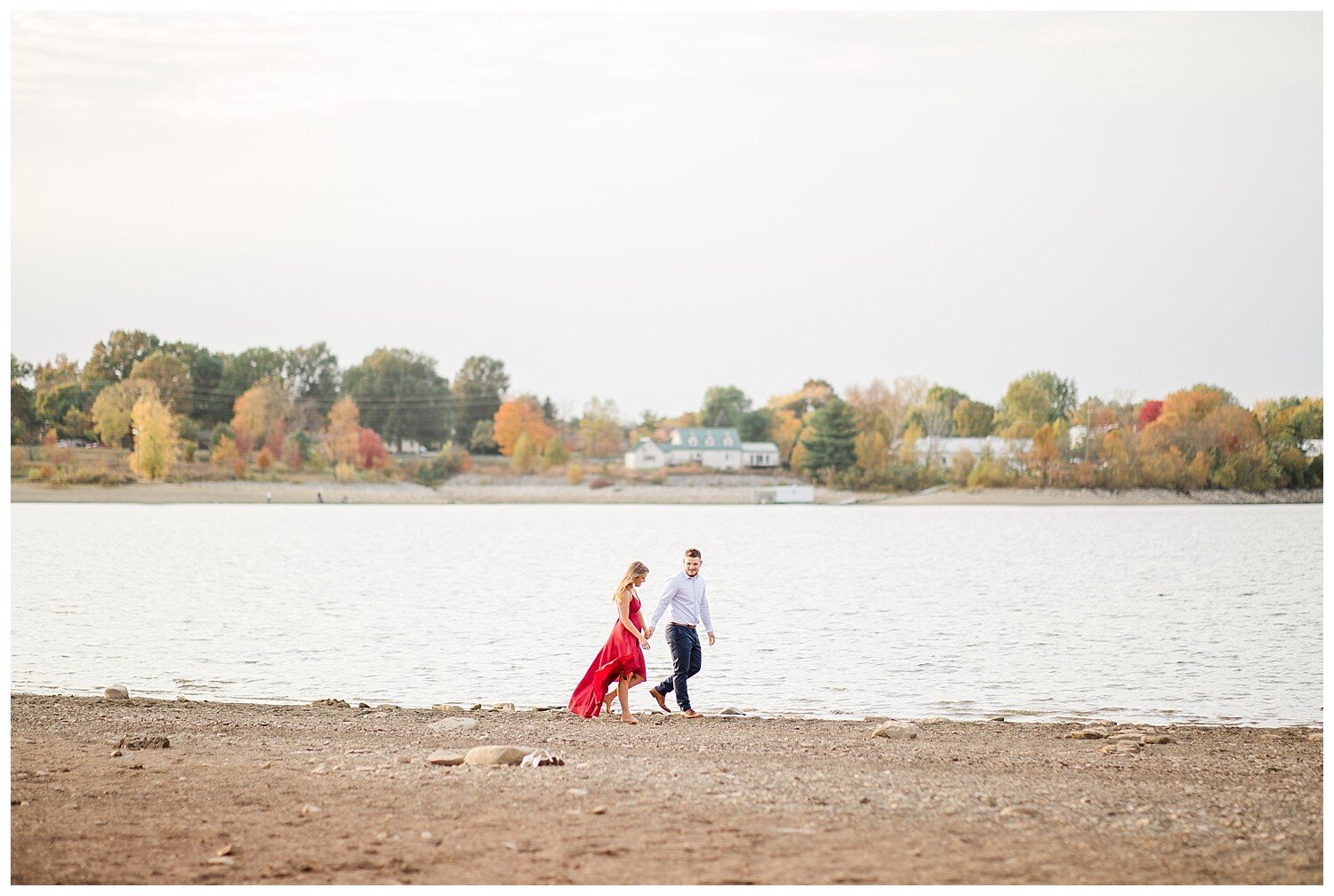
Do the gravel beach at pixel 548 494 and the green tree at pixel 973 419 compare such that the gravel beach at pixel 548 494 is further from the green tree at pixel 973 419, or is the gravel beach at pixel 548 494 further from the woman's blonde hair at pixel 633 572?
the woman's blonde hair at pixel 633 572

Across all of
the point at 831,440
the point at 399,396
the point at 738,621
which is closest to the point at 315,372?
the point at 399,396

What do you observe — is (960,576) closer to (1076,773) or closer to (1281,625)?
(1281,625)

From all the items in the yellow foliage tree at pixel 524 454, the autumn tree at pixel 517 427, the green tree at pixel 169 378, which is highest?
the green tree at pixel 169 378

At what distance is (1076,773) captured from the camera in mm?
10969

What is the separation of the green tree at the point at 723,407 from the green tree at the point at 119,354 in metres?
63.5

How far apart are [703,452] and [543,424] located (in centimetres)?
1848

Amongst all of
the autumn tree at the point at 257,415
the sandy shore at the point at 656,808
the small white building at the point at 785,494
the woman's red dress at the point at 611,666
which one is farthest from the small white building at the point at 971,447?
the woman's red dress at the point at 611,666

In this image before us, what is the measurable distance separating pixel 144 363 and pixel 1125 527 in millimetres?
95940

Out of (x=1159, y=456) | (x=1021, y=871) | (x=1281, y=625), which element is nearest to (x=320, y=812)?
(x=1021, y=871)

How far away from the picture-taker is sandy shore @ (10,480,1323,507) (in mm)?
123188

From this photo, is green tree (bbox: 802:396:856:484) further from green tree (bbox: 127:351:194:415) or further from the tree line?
green tree (bbox: 127:351:194:415)

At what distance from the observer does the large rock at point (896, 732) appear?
1316 centimetres

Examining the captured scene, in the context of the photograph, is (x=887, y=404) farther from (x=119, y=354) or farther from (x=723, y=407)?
(x=119, y=354)

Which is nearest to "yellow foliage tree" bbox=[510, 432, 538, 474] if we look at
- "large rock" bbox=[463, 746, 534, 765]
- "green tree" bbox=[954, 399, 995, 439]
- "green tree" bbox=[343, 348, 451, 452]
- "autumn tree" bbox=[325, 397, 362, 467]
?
"green tree" bbox=[343, 348, 451, 452]
